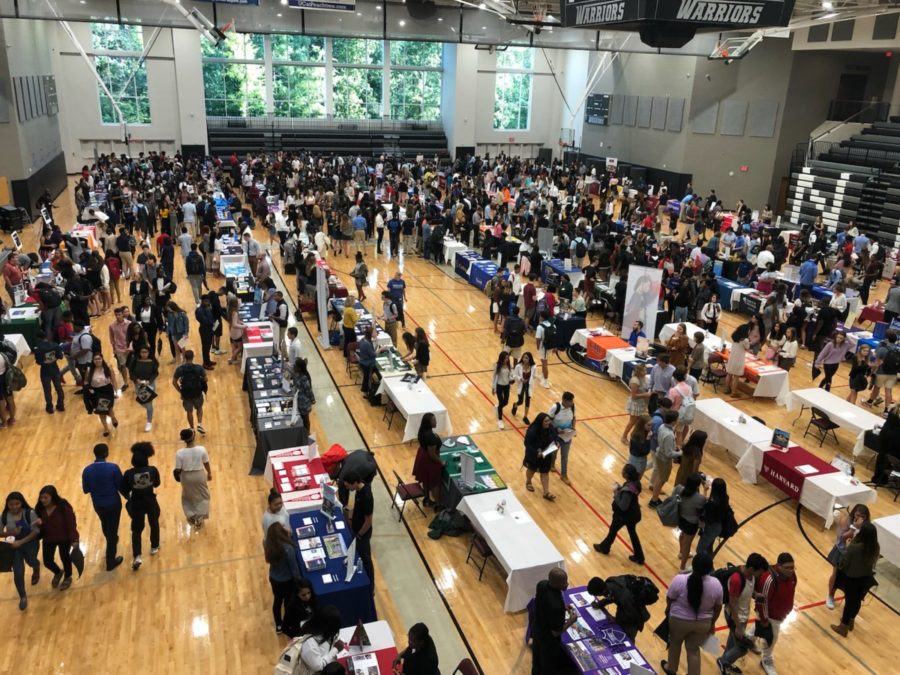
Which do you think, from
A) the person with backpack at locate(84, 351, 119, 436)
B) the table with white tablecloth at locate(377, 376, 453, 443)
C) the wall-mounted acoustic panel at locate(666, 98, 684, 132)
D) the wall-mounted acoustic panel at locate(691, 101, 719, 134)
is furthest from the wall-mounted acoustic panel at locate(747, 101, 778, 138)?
the person with backpack at locate(84, 351, 119, 436)

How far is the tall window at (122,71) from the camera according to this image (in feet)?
113

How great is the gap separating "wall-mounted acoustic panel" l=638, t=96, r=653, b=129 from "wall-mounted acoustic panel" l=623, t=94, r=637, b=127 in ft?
1.32

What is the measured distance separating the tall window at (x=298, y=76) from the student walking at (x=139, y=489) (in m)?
36.8

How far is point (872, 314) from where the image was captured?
1562 centimetres

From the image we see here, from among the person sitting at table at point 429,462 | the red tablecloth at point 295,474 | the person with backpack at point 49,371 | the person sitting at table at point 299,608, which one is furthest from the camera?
the person with backpack at point 49,371

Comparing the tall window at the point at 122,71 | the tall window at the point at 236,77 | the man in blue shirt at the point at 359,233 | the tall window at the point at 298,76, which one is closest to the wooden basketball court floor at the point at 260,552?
the man in blue shirt at the point at 359,233

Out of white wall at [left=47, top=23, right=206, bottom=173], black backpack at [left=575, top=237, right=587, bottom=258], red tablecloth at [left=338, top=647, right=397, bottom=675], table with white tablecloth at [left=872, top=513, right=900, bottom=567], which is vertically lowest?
table with white tablecloth at [left=872, top=513, right=900, bottom=567]

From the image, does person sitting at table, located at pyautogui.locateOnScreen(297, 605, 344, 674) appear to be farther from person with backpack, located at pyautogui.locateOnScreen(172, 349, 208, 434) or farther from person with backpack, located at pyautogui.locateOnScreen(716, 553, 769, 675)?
person with backpack, located at pyautogui.locateOnScreen(172, 349, 208, 434)


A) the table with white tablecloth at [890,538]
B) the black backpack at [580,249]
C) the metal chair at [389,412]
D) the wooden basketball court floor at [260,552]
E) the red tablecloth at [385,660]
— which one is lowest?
the wooden basketball court floor at [260,552]

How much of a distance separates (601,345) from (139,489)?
8504mm

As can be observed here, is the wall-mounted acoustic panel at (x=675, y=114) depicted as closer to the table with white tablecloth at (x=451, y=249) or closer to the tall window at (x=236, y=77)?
the table with white tablecloth at (x=451, y=249)

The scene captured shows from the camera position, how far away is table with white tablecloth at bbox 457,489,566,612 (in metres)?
6.83

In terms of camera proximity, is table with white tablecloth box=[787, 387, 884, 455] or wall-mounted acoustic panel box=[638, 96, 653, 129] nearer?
table with white tablecloth box=[787, 387, 884, 455]

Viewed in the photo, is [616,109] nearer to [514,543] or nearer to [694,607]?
[514,543]
